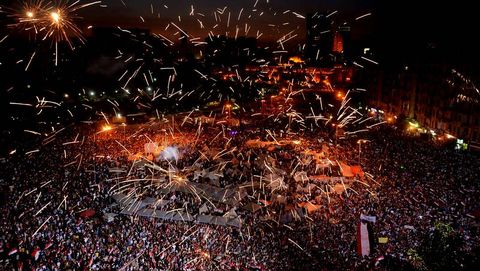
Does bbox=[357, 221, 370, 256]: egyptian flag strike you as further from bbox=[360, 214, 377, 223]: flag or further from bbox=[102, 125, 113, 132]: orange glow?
bbox=[102, 125, 113, 132]: orange glow

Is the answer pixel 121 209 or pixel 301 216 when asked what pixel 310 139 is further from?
pixel 121 209

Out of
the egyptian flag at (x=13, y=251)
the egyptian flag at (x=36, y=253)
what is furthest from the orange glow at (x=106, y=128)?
the egyptian flag at (x=36, y=253)

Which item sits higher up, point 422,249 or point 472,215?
point 422,249

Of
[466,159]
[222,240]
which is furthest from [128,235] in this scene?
[466,159]

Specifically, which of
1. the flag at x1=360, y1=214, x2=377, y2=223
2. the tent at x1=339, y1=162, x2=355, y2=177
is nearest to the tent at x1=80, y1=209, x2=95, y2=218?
the flag at x1=360, y1=214, x2=377, y2=223

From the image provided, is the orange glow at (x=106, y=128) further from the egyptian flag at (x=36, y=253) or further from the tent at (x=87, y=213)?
the egyptian flag at (x=36, y=253)

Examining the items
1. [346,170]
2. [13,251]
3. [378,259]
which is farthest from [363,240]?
[13,251]

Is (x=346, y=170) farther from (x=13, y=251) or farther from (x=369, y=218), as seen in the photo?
(x=13, y=251)
